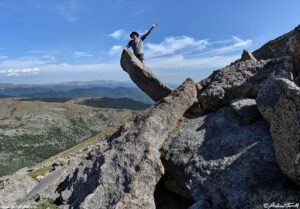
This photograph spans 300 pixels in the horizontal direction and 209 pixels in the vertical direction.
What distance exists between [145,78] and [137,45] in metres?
4.92

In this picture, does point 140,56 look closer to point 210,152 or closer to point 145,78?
point 145,78

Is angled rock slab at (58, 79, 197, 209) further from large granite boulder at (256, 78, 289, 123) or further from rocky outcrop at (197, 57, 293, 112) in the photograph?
large granite boulder at (256, 78, 289, 123)

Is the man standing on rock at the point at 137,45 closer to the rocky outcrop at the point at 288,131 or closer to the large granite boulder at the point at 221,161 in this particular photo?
the large granite boulder at the point at 221,161

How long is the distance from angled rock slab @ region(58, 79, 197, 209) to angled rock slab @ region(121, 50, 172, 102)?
19.4 ft

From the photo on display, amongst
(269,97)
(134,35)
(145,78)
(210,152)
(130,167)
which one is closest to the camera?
(269,97)

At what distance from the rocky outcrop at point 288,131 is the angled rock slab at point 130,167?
645 cm

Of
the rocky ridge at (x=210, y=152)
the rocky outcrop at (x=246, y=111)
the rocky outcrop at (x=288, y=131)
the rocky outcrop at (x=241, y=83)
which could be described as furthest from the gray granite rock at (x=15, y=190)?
the rocky outcrop at (x=288, y=131)

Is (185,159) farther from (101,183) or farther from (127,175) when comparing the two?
(101,183)

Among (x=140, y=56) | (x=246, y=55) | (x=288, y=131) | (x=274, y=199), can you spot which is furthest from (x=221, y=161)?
(x=140, y=56)

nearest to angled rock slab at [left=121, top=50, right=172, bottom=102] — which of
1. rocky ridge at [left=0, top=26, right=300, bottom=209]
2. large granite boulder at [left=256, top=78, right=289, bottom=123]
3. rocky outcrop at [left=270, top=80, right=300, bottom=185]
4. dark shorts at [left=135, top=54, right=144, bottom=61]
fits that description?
dark shorts at [left=135, top=54, right=144, bottom=61]

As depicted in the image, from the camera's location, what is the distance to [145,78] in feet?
77.7

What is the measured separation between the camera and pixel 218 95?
1650 centimetres

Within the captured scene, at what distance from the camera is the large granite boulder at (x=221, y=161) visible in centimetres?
965

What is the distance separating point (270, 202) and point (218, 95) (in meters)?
9.92
